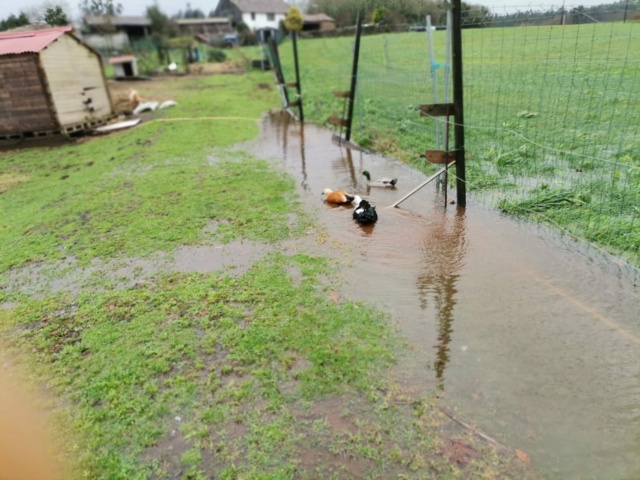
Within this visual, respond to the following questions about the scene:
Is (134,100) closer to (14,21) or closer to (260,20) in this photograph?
(14,21)

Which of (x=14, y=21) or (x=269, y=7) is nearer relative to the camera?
(x=14, y=21)

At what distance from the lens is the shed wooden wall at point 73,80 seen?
12223mm

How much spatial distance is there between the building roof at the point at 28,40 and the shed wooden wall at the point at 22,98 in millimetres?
181

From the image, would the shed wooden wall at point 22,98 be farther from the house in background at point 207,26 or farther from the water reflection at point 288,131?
the house in background at point 207,26

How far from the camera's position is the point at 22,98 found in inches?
474

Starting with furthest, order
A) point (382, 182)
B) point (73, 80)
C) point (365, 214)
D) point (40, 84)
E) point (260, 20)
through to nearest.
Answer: point (260, 20)
point (73, 80)
point (40, 84)
point (382, 182)
point (365, 214)

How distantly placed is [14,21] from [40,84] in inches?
91.6

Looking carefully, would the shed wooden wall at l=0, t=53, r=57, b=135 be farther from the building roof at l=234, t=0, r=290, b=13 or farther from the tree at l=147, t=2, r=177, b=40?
the building roof at l=234, t=0, r=290, b=13

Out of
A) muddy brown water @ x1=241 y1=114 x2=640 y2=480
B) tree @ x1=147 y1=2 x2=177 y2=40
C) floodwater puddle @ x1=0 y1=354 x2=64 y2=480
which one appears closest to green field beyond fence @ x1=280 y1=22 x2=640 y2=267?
muddy brown water @ x1=241 y1=114 x2=640 y2=480

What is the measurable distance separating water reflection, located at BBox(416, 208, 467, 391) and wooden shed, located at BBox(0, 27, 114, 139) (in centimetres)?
1170

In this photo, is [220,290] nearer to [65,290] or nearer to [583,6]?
[65,290]

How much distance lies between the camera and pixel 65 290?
4.80 metres

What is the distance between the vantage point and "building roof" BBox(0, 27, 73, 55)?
Answer: 11547mm

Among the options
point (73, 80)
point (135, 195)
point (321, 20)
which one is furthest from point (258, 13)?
point (135, 195)
